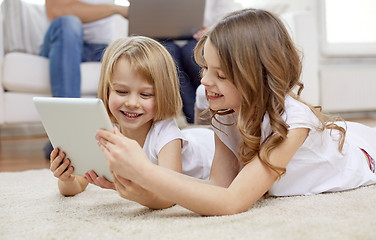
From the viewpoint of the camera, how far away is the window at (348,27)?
11.9 ft

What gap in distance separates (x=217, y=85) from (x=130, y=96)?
9.0 inches

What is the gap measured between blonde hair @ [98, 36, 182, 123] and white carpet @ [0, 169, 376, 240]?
25 cm

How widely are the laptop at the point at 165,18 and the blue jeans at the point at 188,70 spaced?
0.11 m

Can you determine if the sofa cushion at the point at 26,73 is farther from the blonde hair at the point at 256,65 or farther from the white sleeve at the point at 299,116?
the white sleeve at the point at 299,116

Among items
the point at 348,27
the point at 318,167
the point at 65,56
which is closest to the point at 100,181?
the point at 318,167

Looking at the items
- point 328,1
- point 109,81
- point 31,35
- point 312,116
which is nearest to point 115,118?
point 109,81

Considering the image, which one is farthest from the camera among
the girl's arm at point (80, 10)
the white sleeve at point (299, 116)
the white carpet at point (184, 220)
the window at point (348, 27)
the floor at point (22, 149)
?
the window at point (348, 27)

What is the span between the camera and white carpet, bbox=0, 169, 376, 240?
25.1 inches

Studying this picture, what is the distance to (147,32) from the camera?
6.03 ft

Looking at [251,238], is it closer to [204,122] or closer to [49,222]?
[49,222]

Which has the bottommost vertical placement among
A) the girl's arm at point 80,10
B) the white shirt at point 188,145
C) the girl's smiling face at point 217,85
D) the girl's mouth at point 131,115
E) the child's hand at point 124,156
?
the white shirt at point 188,145

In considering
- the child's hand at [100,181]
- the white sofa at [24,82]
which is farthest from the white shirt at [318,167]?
the white sofa at [24,82]

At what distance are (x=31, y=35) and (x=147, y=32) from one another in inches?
30.3

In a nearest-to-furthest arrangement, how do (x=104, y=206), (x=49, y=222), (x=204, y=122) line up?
1. (x=49, y=222)
2. (x=104, y=206)
3. (x=204, y=122)
